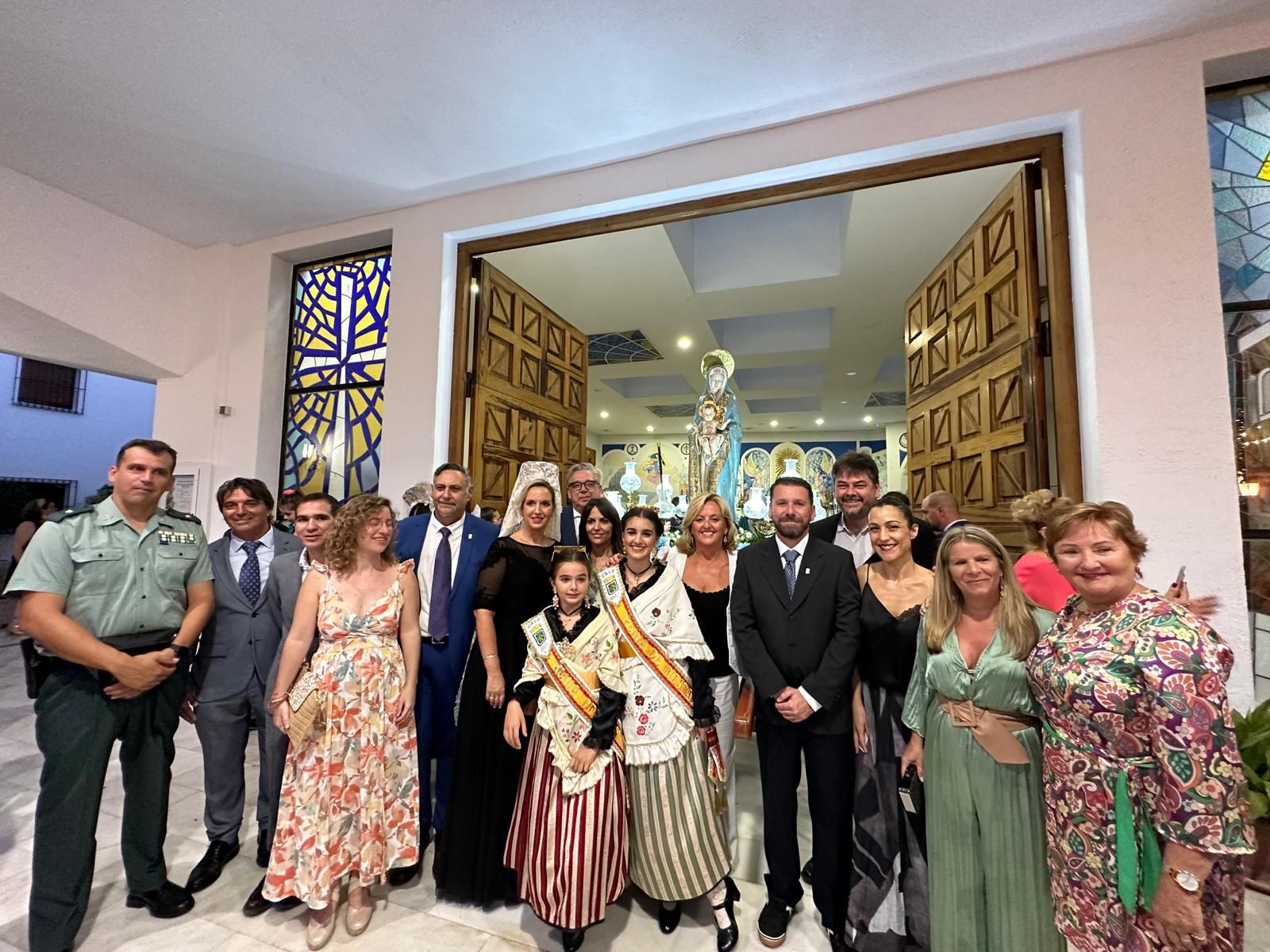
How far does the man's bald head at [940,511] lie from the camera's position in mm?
2967

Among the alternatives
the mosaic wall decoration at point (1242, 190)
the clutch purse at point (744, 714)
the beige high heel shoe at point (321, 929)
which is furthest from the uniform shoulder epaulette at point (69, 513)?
the mosaic wall decoration at point (1242, 190)

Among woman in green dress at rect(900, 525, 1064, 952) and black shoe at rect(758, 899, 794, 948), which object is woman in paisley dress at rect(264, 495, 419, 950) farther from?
woman in green dress at rect(900, 525, 1064, 952)

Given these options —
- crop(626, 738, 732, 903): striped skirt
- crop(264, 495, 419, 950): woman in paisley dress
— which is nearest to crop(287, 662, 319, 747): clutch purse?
crop(264, 495, 419, 950): woman in paisley dress

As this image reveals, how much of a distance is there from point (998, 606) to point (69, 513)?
3023 millimetres

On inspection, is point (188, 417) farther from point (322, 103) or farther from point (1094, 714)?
point (1094, 714)

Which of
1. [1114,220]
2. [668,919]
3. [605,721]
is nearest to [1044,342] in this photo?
[1114,220]

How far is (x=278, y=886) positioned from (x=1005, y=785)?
233cm

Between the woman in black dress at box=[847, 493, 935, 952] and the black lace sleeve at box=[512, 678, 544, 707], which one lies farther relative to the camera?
the black lace sleeve at box=[512, 678, 544, 707]

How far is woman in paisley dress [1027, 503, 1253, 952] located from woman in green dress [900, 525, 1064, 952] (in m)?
0.07

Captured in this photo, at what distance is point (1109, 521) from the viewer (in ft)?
4.29

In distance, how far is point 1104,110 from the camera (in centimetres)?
275

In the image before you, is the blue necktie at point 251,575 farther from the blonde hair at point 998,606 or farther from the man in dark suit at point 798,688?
the blonde hair at point 998,606

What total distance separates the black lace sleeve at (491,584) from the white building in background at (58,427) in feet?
33.7

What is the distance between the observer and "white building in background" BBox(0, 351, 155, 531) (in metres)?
9.63
